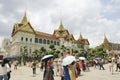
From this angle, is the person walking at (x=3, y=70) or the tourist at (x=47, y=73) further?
the person walking at (x=3, y=70)

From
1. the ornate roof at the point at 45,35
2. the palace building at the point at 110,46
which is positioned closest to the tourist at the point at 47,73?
the ornate roof at the point at 45,35

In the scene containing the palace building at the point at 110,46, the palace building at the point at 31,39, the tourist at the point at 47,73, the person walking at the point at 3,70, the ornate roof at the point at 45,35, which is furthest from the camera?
the palace building at the point at 110,46

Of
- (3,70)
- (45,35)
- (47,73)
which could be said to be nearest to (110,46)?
(45,35)

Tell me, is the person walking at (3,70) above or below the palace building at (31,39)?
below

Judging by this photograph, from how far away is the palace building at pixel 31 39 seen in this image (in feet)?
240

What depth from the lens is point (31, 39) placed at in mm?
75750

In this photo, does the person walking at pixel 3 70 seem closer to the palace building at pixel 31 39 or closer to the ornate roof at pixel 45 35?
the palace building at pixel 31 39

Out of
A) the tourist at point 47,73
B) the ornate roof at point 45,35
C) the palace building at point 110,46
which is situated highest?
the ornate roof at point 45,35

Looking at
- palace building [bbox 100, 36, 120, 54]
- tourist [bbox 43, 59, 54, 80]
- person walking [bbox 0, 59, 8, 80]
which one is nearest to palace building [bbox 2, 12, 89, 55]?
palace building [bbox 100, 36, 120, 54]

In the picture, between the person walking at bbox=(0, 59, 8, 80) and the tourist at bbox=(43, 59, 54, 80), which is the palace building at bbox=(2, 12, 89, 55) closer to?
the person walking at bbox=(0, 59, 8, 80)

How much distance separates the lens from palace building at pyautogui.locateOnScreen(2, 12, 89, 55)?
240 ft

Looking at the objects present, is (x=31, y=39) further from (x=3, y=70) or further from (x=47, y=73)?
(x=47, y=73)

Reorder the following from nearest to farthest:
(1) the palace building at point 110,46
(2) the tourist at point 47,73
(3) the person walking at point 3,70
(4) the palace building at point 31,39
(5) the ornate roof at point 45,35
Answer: (2) the tourist at point 47,73 → (3) the person walking at point 3,70 → (4) the palace building at point 31,39 → (5) the ornate roof at point 45,35 → (1) the palace building at point 110,46

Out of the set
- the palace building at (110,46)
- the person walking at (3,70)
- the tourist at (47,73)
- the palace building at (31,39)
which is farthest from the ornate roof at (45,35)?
the tourist at (47,73)
